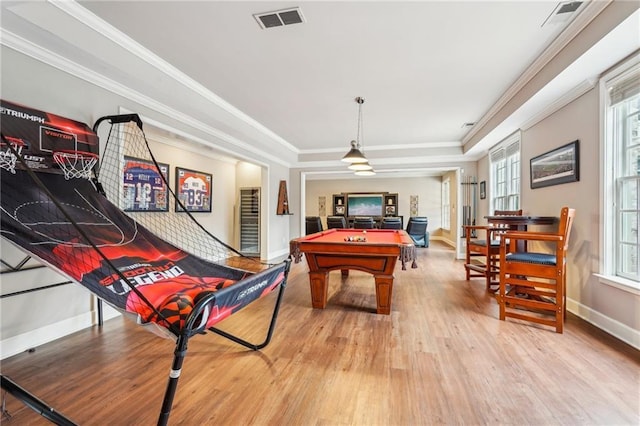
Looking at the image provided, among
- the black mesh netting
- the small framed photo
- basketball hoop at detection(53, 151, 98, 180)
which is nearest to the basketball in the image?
the black mesh netting

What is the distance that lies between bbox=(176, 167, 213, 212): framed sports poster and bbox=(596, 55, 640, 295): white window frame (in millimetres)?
5940

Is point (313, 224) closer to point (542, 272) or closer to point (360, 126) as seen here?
point (360, 126)

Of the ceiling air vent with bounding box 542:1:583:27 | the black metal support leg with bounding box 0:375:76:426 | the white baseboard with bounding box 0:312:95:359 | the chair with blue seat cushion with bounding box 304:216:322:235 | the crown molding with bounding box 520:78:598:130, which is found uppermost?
the ceiling air vent with bounding box 542:1:583:27

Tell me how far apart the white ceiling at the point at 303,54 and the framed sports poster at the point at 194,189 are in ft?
5.38

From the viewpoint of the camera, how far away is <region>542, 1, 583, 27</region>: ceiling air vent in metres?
2.24

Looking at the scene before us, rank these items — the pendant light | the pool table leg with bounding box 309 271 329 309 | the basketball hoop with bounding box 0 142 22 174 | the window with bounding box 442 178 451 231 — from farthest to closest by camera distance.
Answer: the window with bounding box 442 178 451 231 < the pendant light < the pool table leg with bounding box 309 271 329 309 < the basketball hoop with bounding box 0 142 22 174

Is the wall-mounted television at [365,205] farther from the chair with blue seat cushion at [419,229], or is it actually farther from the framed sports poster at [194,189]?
the framed sports poster at [194,189]

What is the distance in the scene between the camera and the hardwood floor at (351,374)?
5.22 feet

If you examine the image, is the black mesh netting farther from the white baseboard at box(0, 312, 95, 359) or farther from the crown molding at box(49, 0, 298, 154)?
the white baseboard at box(0, 312, 95, 359)

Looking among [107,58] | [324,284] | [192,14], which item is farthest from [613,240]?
[107,58]

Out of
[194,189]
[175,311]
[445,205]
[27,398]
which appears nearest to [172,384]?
[175,311]

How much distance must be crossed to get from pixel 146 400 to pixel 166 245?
3.54 ft

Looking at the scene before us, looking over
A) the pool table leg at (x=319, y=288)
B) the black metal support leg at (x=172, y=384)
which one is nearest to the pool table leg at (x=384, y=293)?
the pool table leg at (x=319, y=288)

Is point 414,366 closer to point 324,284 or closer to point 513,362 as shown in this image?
point 513,362
